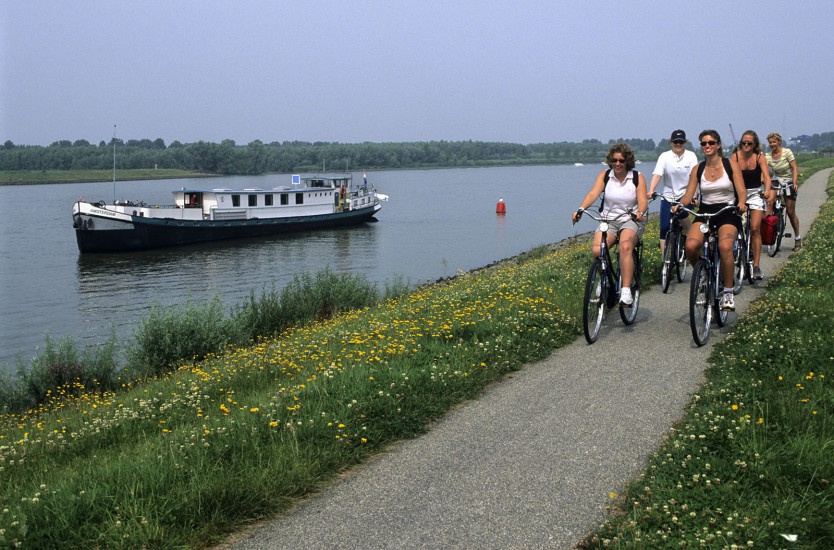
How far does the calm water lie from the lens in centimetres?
2611

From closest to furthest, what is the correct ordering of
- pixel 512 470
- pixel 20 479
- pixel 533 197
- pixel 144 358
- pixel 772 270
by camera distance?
pixel 512 470, pixel 20 479, pixel 772 270, pixel 144 358, pixel 533 197

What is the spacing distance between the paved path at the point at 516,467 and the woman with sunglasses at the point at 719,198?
1.15 meters

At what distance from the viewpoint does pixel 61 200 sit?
89750 millimetres

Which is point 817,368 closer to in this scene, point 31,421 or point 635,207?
point 635,207

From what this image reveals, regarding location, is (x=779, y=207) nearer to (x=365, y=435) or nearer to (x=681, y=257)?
(x=681, y=257)

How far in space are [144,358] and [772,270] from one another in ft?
33.9

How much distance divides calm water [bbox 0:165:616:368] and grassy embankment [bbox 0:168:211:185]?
261 ft

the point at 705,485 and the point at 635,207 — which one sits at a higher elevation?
the point at 635,207

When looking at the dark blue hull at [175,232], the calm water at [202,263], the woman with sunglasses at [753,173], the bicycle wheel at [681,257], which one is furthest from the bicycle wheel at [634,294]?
the dark blue hull at [175,232]

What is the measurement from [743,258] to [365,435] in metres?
7.38

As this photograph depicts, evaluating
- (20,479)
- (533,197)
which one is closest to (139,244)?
(20,479)

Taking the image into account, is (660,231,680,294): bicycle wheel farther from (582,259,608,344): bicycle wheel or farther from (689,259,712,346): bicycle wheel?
(689,259,712,346): bicycle wheel

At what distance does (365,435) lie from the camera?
5.36 metres

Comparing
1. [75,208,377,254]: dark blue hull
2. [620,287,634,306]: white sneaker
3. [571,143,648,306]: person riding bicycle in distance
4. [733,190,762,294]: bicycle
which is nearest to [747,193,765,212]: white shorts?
[733,190,762,294]: bicycle
